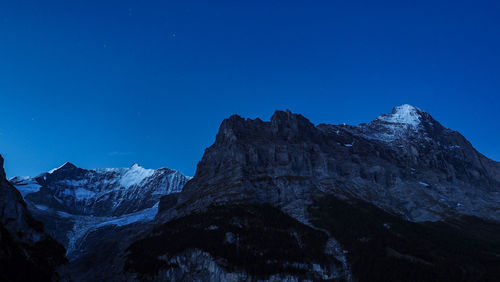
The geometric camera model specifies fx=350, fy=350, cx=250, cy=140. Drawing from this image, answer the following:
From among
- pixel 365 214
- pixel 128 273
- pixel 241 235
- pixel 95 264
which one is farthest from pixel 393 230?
pixel 95 264

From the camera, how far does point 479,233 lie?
519 feet

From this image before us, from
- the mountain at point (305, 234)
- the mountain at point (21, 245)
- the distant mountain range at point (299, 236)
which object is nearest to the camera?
the mountain at point (21, 245)

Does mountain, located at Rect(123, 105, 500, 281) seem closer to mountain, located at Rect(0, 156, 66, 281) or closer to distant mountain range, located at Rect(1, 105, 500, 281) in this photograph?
distant mountain range, located at Rect(1, 105, 500, 281)

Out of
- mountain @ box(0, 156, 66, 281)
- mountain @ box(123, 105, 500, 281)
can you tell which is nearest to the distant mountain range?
mountain @ box(123, 105, 500, 281)

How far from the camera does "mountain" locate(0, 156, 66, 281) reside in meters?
56.7

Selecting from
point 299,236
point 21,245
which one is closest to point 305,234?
point 299,236

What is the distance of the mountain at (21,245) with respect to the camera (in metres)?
56.7

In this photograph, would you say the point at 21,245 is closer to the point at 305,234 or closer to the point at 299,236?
the point at 299,236

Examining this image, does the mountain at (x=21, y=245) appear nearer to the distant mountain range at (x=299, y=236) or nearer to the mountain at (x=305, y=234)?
the distant mountain range at (x=299, y=236)

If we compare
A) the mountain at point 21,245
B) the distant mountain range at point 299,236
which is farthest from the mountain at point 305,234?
the mountain at point 21,245

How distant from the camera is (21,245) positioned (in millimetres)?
65438

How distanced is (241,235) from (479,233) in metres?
113

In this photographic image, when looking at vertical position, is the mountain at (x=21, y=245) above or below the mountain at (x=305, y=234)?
below

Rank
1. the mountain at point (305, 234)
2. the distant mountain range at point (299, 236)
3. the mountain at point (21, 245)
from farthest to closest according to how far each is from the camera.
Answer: the mountain at point (305, 234) < the distant mountain range at point (299, 236) < the mountain at point (21, 245)
